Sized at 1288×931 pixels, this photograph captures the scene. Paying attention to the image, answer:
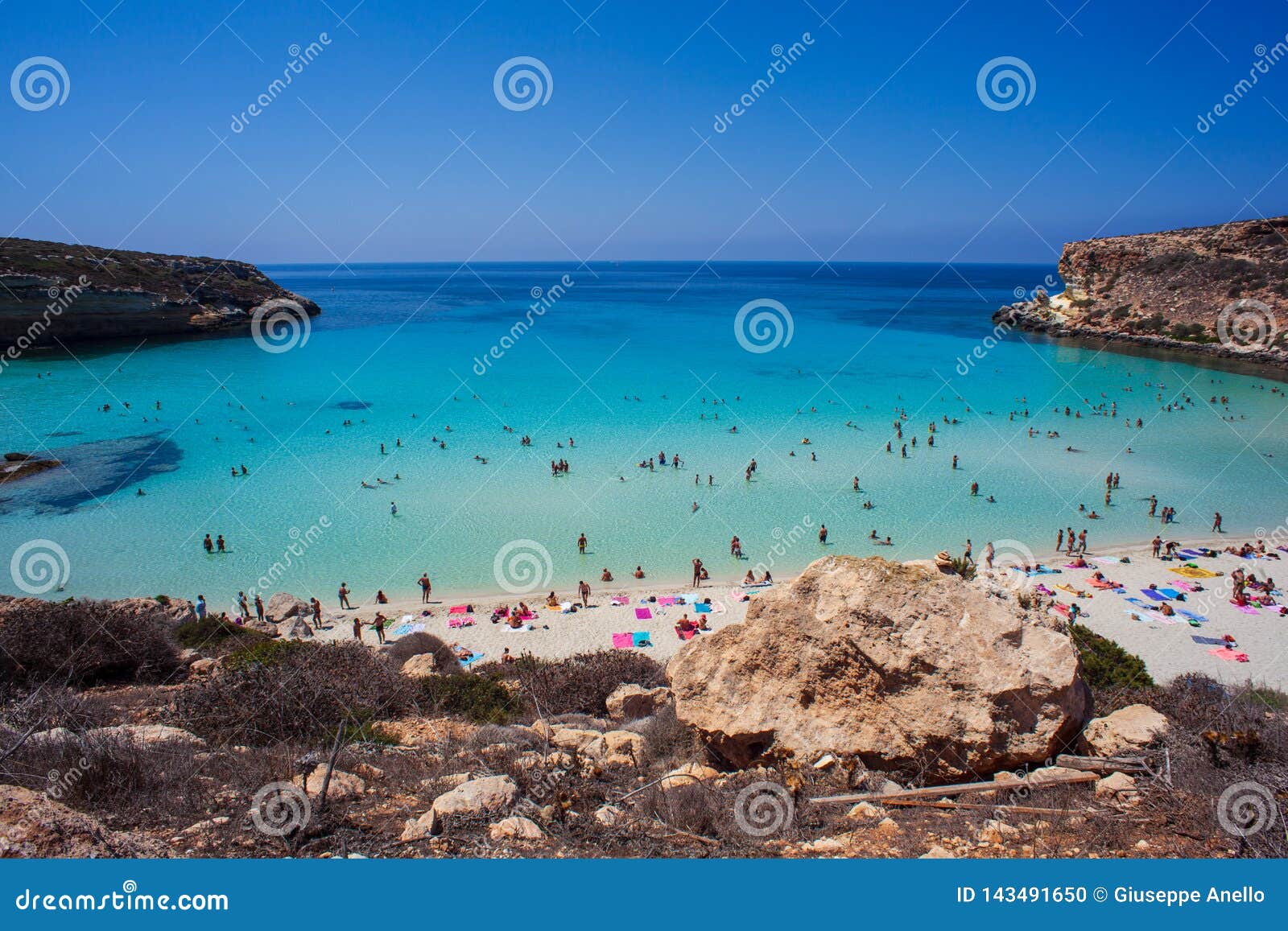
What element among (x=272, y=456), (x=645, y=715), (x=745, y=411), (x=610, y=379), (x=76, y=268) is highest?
(x=76, y=268)

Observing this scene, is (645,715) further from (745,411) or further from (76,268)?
(76,268)

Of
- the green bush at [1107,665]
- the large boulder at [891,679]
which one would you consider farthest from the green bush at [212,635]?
the green bush at [1107,665]

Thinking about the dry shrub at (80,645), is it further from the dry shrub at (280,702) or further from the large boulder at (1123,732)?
the large boulder at (1123,732)

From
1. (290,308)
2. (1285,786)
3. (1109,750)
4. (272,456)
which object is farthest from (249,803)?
(290,308)

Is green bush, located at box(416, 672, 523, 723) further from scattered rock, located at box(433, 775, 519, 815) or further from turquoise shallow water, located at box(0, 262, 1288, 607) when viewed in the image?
turquoise shallow water, located at box(0, 262, 1288, 607)

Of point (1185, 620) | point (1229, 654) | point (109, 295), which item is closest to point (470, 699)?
point (1229, 654)

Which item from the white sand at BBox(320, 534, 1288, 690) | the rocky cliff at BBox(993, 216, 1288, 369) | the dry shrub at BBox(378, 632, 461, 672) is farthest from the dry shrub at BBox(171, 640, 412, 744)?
the rocky cliff at BBox(993, 216, 1288, 369)

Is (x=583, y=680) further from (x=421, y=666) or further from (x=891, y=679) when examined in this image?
(x=891, y=679)
